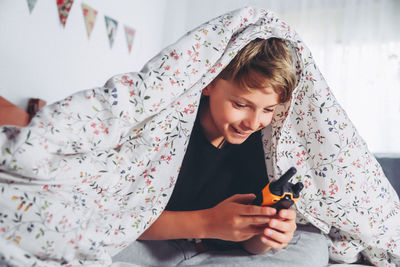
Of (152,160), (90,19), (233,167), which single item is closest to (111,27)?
(90,19)

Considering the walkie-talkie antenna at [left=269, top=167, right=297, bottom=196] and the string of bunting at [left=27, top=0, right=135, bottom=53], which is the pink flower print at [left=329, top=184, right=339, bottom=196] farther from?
the string of bunting at [left=27, top=0, right=135, bottom=53]

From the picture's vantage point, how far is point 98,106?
0.61m

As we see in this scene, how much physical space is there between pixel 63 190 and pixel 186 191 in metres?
0.38

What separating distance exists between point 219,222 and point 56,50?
60.6 inches

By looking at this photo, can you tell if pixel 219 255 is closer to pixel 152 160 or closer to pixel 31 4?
pixel 152 160

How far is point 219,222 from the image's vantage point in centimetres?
73

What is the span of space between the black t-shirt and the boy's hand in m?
0.14

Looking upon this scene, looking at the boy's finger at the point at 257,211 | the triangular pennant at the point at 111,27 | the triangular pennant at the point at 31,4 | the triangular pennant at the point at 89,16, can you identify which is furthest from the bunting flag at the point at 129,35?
the boy's finger at the point at 257,211

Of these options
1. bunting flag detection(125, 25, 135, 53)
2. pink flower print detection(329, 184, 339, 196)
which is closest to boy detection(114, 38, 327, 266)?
pink flower print detection(329, 184, 339, 196)

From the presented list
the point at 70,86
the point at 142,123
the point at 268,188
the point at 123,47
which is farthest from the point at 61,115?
the point at 123,47

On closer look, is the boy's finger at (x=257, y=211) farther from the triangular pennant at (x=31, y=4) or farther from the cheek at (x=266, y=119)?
the triangular pennant at (x=31, y=4)

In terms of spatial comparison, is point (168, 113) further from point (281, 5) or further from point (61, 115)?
point (281, 5)

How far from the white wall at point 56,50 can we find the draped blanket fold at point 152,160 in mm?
1200

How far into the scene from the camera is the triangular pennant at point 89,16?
2035 mm
